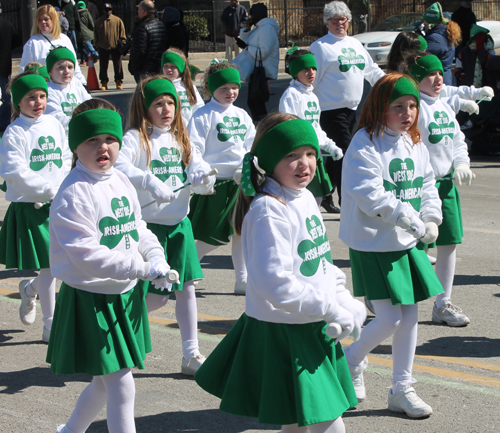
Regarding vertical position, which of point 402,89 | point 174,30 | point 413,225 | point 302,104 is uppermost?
point 174,30

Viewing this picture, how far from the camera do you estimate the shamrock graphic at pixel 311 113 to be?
758 cm

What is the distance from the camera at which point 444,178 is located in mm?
5570

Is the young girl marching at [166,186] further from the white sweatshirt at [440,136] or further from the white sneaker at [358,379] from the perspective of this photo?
the white sweatshirt at [440,136]

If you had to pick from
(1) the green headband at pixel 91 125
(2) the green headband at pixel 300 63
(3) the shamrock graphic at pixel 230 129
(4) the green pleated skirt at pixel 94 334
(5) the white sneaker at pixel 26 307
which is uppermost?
(2) the green headband at pixel 300 63

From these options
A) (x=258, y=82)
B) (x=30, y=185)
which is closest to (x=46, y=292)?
(x=30, y=185)

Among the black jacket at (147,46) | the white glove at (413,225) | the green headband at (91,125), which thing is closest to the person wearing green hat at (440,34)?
the black jacket at (147,46)

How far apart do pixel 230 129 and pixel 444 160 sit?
167 centimetres

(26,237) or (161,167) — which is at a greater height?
(161,167)

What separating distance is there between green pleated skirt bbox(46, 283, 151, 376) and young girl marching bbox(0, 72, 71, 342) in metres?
1.77

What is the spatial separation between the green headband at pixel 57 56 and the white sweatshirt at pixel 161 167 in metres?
3.10

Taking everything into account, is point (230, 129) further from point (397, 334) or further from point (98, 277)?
point (98, 277)

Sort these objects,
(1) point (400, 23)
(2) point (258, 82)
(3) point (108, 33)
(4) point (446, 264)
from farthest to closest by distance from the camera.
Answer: (1) point (400, 23)
(3) point (108, 33)
(2) point (258, 82)
(4) point (446, 264)

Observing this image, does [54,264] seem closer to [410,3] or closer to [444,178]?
[444,178]

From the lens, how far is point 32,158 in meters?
5.52
